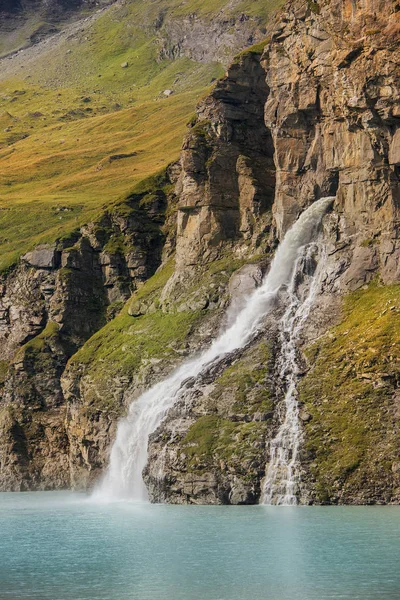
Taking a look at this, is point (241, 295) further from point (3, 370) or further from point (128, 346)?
point (3, 370)

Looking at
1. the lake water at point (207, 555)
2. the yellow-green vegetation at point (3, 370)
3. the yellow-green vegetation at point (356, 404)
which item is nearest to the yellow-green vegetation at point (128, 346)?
the yellow-green vegetation at point (3, 370)

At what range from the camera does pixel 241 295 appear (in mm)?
117938

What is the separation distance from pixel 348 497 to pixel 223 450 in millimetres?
13436

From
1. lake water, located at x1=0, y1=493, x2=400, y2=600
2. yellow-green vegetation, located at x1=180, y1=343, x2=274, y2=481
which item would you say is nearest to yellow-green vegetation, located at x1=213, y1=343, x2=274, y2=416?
yellow-green vegetation, located at x1=180, y1=343, x2=274, y2=481

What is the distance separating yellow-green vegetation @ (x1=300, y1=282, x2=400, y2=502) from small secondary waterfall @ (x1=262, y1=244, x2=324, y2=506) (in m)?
1.60

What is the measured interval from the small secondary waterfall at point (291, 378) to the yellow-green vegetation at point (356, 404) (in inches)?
63.1

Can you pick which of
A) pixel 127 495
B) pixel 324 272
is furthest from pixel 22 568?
pixel 324 272

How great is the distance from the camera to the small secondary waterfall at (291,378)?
8381cm

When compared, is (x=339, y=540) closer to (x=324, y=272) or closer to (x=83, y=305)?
(x=324, y=272)

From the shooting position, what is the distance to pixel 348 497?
80.2 m

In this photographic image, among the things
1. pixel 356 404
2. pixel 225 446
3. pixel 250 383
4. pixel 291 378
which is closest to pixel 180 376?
pixel 250 383

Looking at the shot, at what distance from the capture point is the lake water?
49781 millimetres

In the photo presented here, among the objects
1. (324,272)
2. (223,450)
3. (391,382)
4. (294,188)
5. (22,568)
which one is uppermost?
(294,188)

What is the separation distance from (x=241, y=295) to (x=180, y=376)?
14.2 metres
